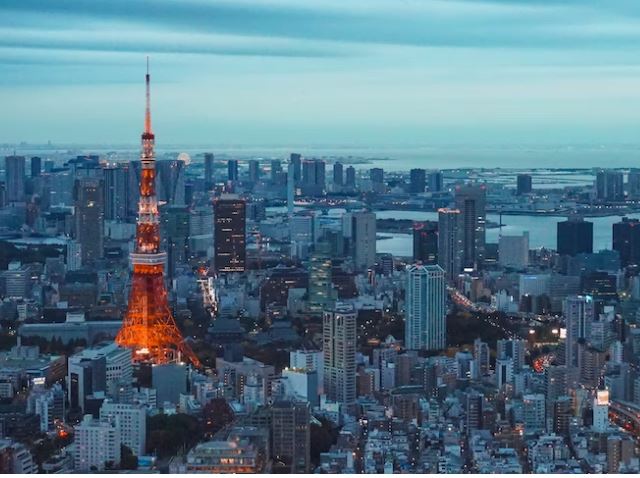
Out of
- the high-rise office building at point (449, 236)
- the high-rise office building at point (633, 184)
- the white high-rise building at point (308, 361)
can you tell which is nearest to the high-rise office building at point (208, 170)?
the high-rise office building at point (449, 236)

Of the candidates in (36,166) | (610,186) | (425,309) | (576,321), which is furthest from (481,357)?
(36,166)

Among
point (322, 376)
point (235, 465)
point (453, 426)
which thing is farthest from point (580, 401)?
point (235, 465)

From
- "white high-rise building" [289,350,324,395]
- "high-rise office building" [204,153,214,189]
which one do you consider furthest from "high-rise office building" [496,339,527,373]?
"high-rise office building" [204,153,214,189]

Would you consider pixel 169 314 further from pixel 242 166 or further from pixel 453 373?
pixel 242 166

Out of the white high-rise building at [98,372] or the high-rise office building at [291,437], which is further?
the white high-rise building at [98,372]

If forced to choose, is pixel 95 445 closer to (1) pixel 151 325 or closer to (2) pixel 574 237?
(1) pixel 151 325

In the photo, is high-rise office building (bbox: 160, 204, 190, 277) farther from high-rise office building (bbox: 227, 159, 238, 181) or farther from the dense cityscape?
high-rise office building (bbox: 227, 159, 238, 181)

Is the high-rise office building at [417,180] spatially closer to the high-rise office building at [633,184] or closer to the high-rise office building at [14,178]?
the high-rise office building at [633,184]
